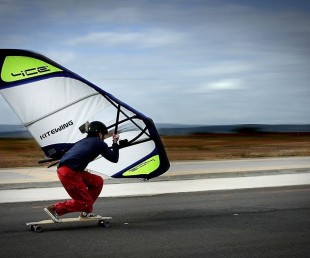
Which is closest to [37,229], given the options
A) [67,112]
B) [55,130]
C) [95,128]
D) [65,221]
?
[65,221]

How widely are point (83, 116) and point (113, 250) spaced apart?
347 centimetres

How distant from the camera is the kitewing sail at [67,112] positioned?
36.3ft

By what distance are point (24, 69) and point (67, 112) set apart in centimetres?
103

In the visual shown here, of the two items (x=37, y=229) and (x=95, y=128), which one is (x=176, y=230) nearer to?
(x=95, y=128)

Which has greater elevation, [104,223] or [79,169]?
[79,169]

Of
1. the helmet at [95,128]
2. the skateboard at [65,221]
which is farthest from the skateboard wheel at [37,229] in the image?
the helmet at [95,128]

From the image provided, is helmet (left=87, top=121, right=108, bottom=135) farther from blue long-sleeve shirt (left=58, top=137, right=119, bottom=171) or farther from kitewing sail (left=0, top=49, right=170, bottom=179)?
kitewing sail (left=0, top=49, right=170, bottom=179)

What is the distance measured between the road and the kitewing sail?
1002 millimetres

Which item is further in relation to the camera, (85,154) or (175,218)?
(175,218)

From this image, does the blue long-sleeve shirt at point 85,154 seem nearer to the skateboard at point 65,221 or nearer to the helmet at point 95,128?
the helmet at point 95,128

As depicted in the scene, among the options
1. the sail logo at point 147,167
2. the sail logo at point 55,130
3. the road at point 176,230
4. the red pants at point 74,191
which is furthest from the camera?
the sail logo at point 147,167

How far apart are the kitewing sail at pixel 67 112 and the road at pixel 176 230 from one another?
3.29 feet

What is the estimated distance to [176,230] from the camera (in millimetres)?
10250

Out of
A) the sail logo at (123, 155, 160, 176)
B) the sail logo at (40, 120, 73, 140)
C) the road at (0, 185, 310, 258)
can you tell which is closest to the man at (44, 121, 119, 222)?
the road at (0, 185, 310, 258)
